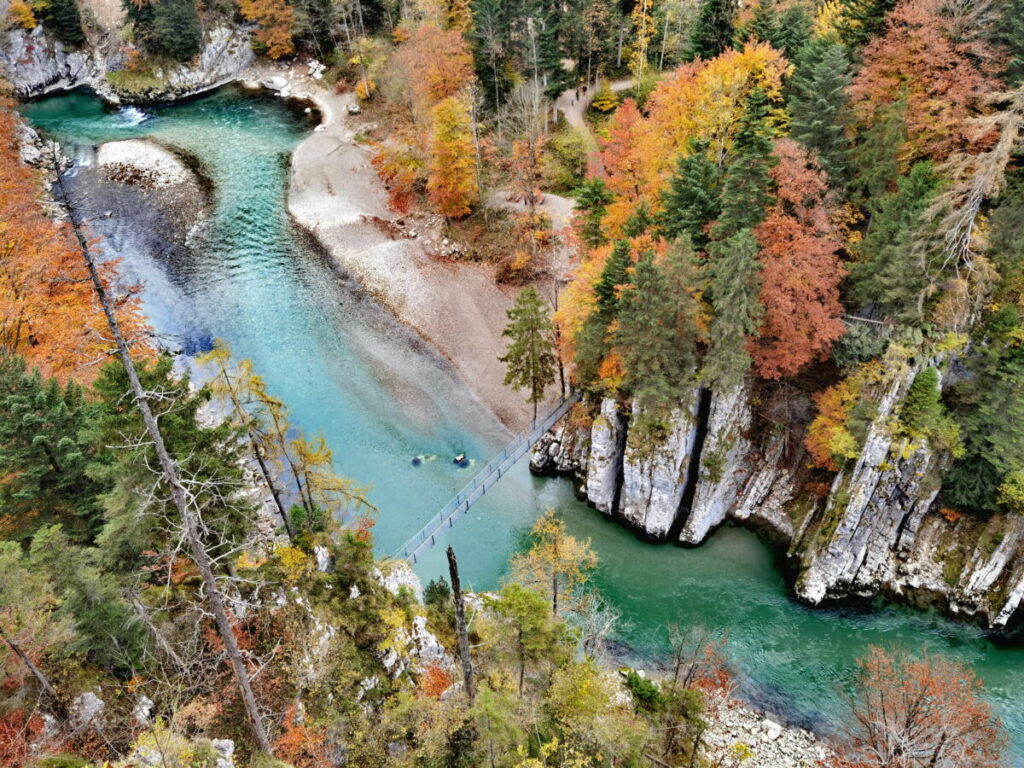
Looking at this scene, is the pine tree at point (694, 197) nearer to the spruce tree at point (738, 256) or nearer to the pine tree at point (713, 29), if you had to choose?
the spruce tree at point (738, 256)

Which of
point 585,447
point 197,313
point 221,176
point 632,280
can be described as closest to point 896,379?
point 632,280

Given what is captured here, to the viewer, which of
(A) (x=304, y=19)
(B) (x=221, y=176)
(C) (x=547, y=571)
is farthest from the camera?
(A) (x=304, y=19)

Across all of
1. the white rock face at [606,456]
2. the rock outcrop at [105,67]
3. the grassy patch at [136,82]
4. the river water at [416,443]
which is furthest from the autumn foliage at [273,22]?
the white rock face at [606,456]

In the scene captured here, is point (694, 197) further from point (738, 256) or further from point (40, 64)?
point (40, 64)

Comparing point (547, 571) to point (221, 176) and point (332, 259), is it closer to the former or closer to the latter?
point (332, 259)

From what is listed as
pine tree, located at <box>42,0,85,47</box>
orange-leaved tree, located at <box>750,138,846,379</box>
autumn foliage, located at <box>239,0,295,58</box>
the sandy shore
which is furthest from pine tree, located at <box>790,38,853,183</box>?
pine tree, located at <box>42,0,85,47</box>
